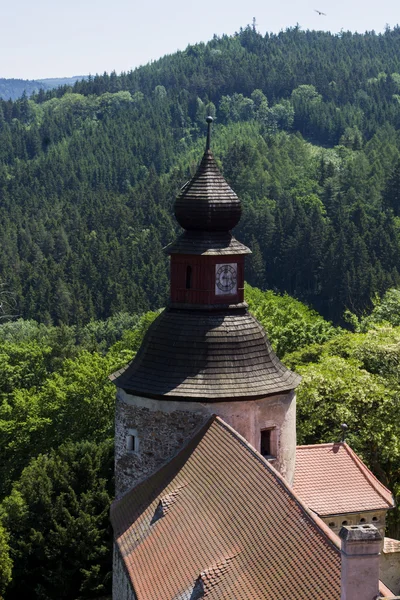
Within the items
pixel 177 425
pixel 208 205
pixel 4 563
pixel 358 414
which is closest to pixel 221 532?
pixel 177 425

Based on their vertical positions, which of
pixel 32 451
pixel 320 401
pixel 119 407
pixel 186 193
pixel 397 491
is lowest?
pixel 32 451

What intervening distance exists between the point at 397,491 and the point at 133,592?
15.9 metres

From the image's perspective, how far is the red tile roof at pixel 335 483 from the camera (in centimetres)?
2744

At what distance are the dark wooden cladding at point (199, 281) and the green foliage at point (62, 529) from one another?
11.7 metres

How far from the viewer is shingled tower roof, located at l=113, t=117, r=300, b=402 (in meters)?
26.9

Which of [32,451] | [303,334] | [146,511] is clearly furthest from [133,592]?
[303,334]

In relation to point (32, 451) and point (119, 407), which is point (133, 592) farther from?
point (32, 451)

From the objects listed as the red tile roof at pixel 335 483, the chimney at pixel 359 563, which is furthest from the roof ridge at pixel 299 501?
the red tile roof at pixel 335 483

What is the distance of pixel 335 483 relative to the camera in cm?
2784

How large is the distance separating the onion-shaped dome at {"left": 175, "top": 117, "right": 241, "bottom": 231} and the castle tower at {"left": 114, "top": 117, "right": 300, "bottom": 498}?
23 mm

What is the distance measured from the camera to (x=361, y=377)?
3881 centimetres

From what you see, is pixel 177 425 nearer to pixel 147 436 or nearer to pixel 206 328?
pixel 147 436

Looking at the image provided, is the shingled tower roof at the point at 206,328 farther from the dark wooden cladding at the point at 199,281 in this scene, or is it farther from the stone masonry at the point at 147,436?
the stone masonry at the point at 147,436

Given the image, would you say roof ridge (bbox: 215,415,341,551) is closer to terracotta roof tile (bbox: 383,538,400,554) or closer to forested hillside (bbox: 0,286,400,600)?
terracotta roof tile (bbox: 383,538,400,554)
